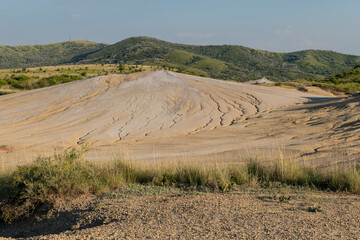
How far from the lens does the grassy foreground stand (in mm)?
6035

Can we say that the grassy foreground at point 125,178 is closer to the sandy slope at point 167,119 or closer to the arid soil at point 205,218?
the arid soil at point 205,218

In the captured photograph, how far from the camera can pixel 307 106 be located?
50.8ft

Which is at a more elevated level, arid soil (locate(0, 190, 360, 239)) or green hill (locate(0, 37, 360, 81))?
green hill (locate(0, 37, 360, 81))

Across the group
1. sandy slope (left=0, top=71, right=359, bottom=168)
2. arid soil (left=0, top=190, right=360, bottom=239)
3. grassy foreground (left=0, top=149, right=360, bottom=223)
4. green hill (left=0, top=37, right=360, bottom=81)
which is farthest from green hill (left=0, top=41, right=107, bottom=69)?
arid soil (left=0, top=190, right=360, bottom=239)

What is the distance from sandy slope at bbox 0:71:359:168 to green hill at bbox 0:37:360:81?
60.9 metres

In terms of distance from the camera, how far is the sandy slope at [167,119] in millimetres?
10836

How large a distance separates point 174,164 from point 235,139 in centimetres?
483

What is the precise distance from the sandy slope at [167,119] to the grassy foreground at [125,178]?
202 centimetres

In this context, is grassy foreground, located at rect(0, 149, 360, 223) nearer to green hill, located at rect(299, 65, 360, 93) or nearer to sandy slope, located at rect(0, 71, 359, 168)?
sandy slope, located at rect(0, 71, 359, 168)

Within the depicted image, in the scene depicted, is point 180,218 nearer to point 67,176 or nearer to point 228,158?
point 67,176

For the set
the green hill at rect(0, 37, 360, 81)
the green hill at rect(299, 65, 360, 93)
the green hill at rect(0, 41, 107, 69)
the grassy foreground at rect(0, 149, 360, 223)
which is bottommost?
the grassy foreground at rect(0, 149, 360, 223)

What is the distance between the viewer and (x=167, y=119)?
1476 centimetres

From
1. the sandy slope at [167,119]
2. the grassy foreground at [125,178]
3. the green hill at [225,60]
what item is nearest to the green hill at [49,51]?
the green hill at [225,60]

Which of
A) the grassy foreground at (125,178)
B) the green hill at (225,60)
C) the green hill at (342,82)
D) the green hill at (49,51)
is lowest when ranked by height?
the grassy foreground at (125,178)
